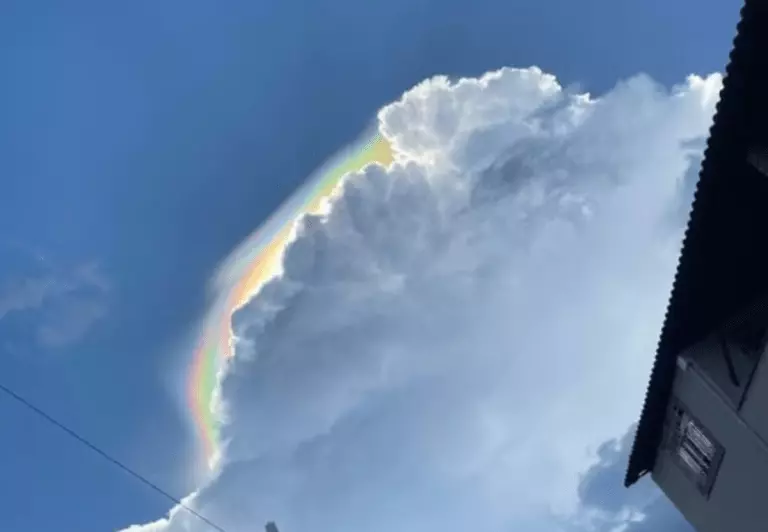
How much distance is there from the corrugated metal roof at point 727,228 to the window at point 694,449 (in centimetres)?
74

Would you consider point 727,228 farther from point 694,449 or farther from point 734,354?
point 694,449

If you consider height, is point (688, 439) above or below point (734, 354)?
below

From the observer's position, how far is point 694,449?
63.6 ft

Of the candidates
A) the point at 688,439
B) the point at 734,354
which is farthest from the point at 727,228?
the point at 688,439

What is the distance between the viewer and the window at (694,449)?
18.5m

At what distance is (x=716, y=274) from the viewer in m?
17.8

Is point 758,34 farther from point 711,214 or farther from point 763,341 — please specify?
point 763,341

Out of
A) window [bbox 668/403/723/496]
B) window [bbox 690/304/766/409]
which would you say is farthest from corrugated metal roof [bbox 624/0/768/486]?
window [bbox 668/403/723/496]

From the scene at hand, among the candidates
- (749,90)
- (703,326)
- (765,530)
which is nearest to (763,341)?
(703,326)

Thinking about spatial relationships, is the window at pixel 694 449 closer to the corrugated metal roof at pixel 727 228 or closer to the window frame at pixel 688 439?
the window frame at pixel 688 439

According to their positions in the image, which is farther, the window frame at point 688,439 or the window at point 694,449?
the window at point 694,449

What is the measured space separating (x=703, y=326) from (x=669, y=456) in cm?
421

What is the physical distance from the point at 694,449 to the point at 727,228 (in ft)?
19.7

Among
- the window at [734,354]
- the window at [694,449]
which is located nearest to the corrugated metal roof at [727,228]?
the window at [734,354]
